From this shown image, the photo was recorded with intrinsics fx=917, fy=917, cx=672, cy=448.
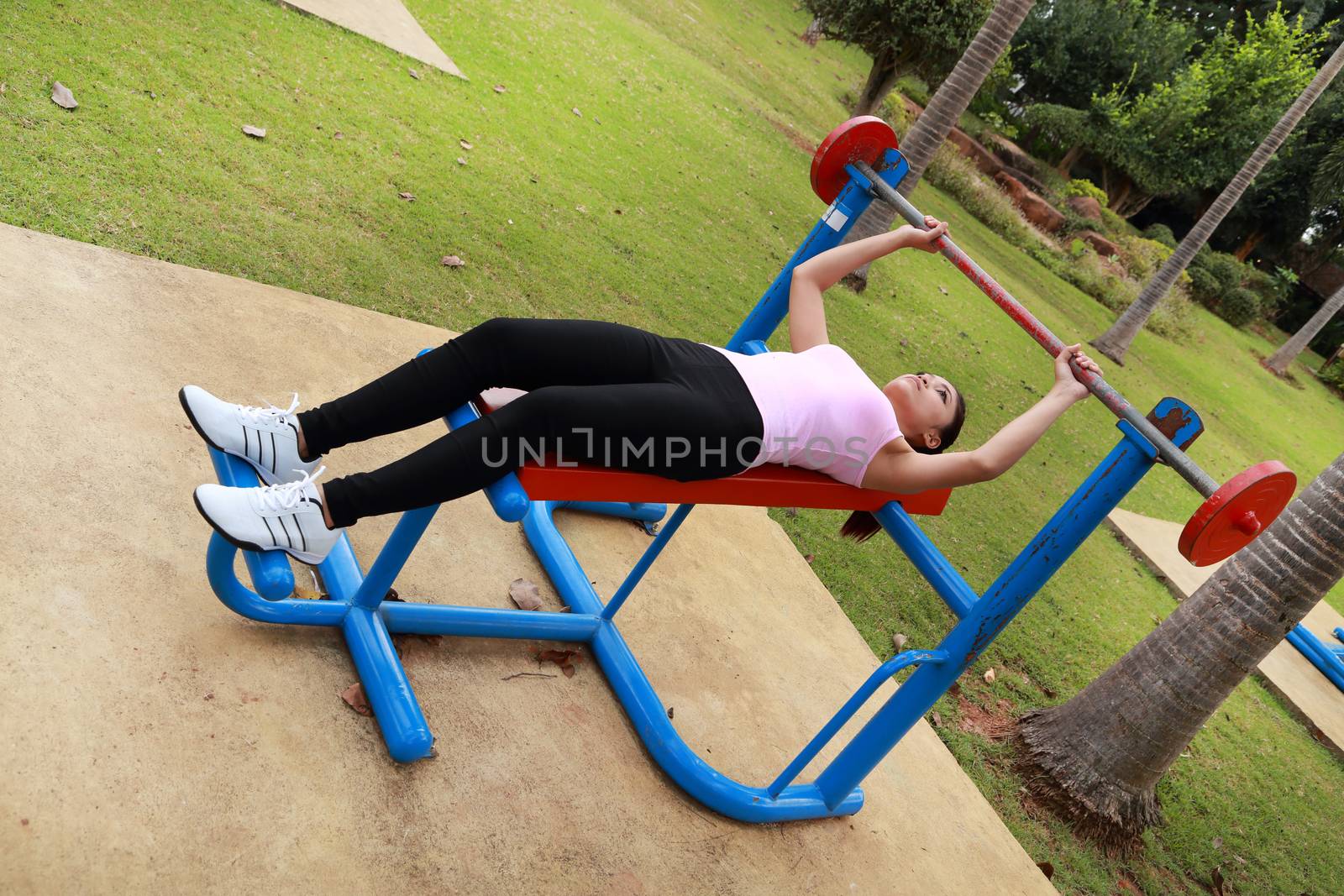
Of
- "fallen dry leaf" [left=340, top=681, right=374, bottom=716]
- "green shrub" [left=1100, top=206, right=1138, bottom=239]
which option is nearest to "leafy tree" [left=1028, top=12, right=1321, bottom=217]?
"green shrub" [left=1100, top=206, right=1138, bottom=239]

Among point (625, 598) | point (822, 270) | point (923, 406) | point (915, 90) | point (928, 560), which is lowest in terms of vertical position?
point (625, 598)

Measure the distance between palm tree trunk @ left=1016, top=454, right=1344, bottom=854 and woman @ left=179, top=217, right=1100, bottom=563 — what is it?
1.70 meters

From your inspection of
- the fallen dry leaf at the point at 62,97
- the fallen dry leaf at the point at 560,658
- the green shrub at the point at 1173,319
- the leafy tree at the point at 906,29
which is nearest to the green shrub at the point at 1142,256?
the green shrub at the point at 1173,319

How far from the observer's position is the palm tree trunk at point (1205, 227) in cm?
1018

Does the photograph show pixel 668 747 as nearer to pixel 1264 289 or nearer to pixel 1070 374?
pixel 1070 374

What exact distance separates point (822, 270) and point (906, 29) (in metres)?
9.39

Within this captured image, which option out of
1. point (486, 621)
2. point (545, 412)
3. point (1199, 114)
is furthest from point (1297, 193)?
point (545, 412)

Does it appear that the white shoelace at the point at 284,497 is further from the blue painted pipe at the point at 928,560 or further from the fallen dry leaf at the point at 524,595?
the blue painted pipe at the point at 928,560

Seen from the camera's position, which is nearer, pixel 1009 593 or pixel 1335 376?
pixel 1009 593

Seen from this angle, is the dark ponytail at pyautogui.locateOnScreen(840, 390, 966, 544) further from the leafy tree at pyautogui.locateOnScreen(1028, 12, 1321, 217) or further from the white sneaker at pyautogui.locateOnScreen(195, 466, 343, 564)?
the leafy tree at pyautogui.locateOnScreen(1028, 12, 1321, 217)

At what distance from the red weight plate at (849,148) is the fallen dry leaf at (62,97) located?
340 cm

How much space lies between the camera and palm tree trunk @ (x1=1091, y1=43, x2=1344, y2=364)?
10.2 metres

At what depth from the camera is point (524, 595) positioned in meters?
3.04

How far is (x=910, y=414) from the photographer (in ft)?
8.73
